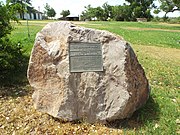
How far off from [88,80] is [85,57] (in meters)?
0.40

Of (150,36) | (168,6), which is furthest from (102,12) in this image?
(150,36)

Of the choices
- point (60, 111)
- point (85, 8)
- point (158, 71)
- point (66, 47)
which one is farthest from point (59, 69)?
point (85, 8)

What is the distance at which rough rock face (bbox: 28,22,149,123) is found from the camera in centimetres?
399

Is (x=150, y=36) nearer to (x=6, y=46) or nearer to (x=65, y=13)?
(x=6, y=46)

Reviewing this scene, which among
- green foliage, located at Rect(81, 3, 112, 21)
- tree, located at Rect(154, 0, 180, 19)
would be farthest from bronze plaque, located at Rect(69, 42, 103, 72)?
green foliage, located at Rect(81, 3, 112, 21)

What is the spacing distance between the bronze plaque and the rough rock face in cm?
6

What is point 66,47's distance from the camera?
415 cm

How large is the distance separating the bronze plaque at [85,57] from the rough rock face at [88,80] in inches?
2.5

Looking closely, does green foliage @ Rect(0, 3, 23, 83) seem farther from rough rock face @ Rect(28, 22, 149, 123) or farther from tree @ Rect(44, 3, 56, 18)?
tree @ Rect(44, 3, 56, 18)

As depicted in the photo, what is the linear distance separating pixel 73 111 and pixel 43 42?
4.08 ft

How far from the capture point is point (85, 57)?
4.21 meters

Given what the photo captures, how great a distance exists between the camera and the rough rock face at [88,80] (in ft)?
13.1

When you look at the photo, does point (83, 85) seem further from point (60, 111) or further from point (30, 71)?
point (30, 71)

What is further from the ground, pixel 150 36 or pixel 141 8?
pixel 141 8
